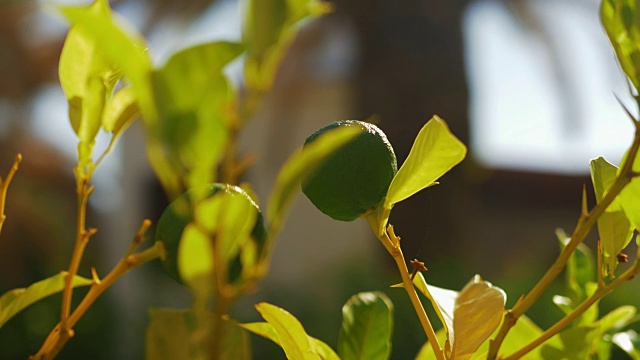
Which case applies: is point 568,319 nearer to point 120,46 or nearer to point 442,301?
point 442,301

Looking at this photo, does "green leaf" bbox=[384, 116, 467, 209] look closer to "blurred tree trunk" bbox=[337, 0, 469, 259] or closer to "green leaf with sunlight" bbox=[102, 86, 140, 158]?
"green leaf with sunlight" bbox=[102, 86, 140, 158]

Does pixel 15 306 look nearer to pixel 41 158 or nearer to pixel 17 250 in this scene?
pixel 17 250

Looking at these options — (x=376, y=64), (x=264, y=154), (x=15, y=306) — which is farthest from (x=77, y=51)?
(x=264, y=154)

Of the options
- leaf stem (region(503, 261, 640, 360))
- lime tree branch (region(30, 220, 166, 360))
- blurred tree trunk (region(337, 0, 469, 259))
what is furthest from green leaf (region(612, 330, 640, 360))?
blurred tree trunk (region(337, 0, 469, 259))

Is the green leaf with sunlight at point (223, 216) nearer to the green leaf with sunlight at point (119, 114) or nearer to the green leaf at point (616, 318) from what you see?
the green leaf with sunlight at point (119, 114)

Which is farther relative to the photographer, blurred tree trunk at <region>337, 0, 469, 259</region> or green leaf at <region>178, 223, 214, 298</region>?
blurred tree trunk at <region>337, 0, 469, 259</region>

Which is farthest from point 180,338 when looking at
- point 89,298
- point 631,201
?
point 631,201

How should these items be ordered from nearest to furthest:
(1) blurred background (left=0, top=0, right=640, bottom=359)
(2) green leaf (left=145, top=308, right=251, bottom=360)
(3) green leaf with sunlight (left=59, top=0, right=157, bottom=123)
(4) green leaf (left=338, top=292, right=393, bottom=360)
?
(3) green leaf with sunlight (left=59, top=0, right=157, bottom=123)
(2) green leaf (left=145, top=308, right=251, bottom=360)
(4) green leaf (left=338, top=292, right=393, bottom=360)
(1) blurred background (left=0, top=0, right=640, bottom=359)
